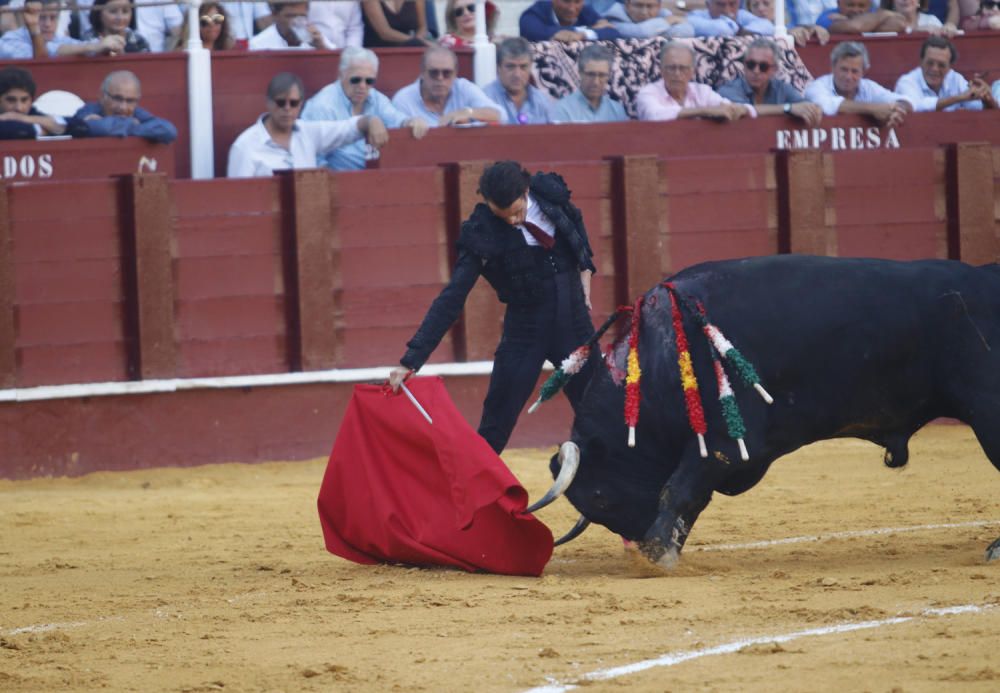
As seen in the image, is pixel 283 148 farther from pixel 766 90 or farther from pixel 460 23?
pixel 766 90

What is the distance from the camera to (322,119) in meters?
8.80

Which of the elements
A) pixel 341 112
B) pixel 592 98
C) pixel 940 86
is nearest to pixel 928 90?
pixel 940 86

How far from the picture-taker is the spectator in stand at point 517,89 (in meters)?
8.91

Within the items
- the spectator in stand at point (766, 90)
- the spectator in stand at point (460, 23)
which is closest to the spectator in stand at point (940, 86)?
the spectator in stand at point (766, 90)

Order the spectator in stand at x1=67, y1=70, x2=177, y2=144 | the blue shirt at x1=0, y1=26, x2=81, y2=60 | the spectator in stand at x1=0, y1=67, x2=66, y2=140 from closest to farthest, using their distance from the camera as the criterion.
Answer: the spectator in stand at x1=0, y1=67, x2=66, y2=140, the spectator in stand at x1=67, y1=70, x2=177, y2=144, the blue shirt at x1=0, y1=26, x2=81, y2=60

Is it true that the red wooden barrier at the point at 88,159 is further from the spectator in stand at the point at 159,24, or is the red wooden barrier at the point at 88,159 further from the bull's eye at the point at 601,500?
the bull's eye at the point at 601,500

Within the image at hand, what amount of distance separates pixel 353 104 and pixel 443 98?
49 cm

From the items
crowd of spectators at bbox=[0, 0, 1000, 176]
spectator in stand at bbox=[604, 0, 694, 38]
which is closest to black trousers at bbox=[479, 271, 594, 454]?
crowd of spectators at bbox=[0, 0, 1000, 176]

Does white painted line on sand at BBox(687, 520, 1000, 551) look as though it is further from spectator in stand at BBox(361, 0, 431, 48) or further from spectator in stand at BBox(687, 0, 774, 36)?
spectator in stand at BBox(687, 0, 774, 36)

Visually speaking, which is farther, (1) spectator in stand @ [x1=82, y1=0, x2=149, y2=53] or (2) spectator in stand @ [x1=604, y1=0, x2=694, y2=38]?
(2) spectator in stand @ [x1=604, y1=0, x2=694, y2=38]

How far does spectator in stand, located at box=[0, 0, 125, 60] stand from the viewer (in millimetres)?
8586

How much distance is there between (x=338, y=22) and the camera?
9430 millimetres

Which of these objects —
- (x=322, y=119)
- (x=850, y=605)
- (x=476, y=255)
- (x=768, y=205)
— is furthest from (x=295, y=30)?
(x=850, y=605)

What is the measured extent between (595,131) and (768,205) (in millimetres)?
1025
